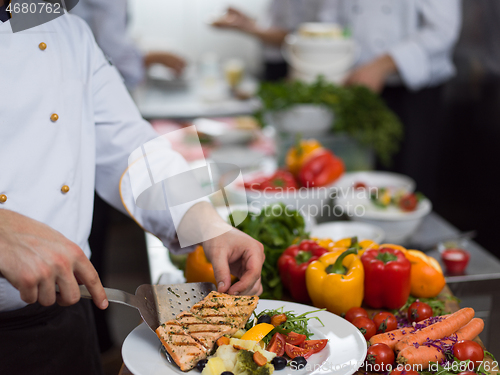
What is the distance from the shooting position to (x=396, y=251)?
1.00m

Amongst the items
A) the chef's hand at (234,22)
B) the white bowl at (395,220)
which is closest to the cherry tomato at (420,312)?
the white bowl at (395,220)

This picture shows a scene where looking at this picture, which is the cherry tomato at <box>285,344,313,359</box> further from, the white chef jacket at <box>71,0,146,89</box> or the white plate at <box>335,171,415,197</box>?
the white chef jacket at <box>71,0,146,89</box>

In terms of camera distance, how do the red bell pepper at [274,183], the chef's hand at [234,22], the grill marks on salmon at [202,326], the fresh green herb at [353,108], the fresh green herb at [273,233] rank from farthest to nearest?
1. the chef's hand at [234,22]
2. the fresh green herb at [353,108]
3. the red bell pepper at [274,183]
4. the fresh green herb at [273,233]
5. the grill marks on salmon at [202,326]

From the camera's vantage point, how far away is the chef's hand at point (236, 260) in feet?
2.71

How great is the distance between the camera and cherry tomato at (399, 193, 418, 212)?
1.43 meters

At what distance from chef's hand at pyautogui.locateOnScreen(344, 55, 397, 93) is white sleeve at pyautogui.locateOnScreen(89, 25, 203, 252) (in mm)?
1217

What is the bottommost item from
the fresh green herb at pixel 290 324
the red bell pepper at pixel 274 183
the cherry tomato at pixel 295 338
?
the red bell pepper at pixel 274 183

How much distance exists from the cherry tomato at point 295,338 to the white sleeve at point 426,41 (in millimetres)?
1605

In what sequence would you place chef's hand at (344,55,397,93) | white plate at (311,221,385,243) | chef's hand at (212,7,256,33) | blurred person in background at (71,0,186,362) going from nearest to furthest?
white plate at (311,221,385,243)
blurred person in background at (71,0,186,362)
chef's hand at (344,55,397,93)
chef's hand at (212,7,256,33)

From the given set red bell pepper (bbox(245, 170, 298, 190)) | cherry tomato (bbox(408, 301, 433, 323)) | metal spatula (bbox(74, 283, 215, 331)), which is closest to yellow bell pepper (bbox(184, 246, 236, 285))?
metal spatula (bbox(74, 283, 215, 331))

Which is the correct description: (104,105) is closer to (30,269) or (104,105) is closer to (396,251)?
(30,269)

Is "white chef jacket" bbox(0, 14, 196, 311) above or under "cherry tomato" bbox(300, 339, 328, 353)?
above

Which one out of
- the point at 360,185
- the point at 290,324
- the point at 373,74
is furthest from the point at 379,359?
the point at 373,74

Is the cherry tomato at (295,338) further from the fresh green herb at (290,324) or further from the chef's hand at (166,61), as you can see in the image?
the chef's hand at (166,61)
